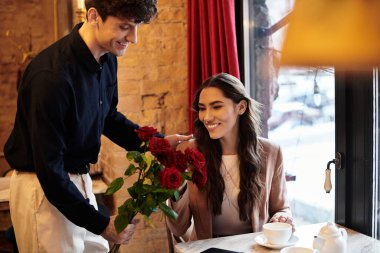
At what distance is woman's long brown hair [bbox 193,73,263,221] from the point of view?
196cm

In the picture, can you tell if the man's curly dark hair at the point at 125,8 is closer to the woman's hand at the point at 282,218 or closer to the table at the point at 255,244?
the table at the point at 255,244

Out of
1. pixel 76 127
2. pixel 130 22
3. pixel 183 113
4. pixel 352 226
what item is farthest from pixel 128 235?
pixel 183 113

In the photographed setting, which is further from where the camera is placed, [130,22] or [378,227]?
[378,227]

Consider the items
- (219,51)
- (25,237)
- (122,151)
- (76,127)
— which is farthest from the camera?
(122,151)

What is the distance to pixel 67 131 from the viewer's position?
63.4 inches

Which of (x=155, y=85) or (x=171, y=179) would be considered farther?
(x=155, y=85)

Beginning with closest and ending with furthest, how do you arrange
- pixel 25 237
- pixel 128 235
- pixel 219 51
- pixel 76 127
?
1. pixel 128 235
2. pixel 76 127
3. pixel 25 237
4. pixel 219 51

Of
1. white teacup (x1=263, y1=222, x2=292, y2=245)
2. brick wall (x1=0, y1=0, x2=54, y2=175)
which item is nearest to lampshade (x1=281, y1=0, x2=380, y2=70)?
white teacup (x1=263, y1=222, x2=292, y2=245)

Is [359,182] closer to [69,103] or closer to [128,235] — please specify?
[128,235]

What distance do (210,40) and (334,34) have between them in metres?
2.38

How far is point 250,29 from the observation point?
2.75 metres

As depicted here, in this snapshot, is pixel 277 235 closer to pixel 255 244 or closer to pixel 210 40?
pixel 255 244

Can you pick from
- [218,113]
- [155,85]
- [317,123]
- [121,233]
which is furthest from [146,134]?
[155,85]

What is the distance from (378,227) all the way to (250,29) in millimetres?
1411
